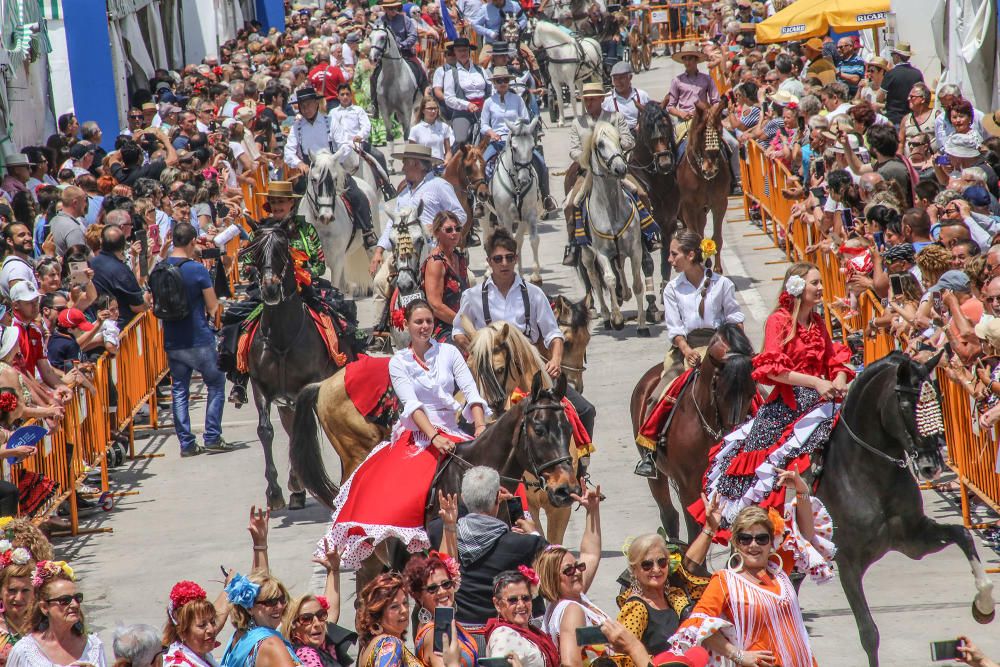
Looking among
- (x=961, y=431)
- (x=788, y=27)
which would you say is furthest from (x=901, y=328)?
(x=788, y=27)

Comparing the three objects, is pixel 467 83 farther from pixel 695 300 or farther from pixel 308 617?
pixel 308 617

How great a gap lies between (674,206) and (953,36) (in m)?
4.48

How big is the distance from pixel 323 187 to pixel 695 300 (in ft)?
31.1

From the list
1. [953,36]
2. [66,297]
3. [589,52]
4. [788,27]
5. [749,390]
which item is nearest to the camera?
[749,390]

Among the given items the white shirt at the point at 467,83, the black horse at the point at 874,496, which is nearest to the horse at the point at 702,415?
the black horse at the point at 874,496

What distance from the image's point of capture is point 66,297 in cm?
1519

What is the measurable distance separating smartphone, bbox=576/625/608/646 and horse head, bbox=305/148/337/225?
568 inches

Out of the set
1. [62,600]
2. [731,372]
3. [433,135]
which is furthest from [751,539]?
[433,135]

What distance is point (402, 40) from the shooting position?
103ft

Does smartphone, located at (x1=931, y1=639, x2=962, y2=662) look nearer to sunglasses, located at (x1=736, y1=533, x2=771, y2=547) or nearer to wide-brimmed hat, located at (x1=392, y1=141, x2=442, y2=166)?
sunglasses, located at (x1=736, y1=533, x2=771, y2=547)

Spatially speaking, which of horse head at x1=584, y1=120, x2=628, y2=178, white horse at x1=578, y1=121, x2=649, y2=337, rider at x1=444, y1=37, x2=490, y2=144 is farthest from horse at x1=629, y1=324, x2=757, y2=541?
rider at x1=444, y1=37, x2=490, y2=144

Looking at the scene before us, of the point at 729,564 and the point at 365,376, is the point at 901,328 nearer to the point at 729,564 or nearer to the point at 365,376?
the point at 365,376

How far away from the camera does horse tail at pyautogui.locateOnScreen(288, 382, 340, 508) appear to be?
42.2 ft

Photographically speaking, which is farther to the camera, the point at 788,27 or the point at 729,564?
the point at 788,27
